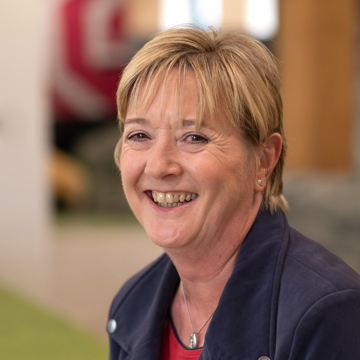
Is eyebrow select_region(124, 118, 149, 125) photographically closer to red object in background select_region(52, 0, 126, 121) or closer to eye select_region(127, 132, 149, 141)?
eye select_region(127, 132, 149, 141)

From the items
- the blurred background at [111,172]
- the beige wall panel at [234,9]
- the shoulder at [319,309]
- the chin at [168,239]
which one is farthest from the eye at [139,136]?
the beige wall panel at [234,9]

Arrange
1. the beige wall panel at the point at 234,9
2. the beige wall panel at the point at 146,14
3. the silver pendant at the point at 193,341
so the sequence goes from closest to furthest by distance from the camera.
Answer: the silver pendant at the point at 193,341 < the beige wall panel at the point at 146,14 < the beige wall panel at the point at 234,9

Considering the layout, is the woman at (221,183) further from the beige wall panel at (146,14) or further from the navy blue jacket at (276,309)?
the beige wall panel at (146,14)

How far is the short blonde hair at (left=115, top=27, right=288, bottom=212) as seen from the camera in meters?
1.25

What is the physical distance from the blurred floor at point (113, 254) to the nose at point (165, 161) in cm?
259

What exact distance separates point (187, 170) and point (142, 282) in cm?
46

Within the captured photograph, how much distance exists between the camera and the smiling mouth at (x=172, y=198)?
1.32 metres

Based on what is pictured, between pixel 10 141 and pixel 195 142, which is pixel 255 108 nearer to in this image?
pixel 195 142

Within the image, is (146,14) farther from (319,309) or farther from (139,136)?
(319,309)

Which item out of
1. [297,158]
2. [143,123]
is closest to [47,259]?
[297,158]

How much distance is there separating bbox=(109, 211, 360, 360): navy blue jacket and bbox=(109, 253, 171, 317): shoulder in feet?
0.16

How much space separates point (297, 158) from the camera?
189 inches

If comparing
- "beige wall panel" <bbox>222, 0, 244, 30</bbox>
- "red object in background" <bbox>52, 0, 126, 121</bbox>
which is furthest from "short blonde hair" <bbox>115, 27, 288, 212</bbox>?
"beige wall panel" <bbox>222, 0, 244, 30</bbox>

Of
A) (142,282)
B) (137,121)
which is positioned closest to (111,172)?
(142,282)
